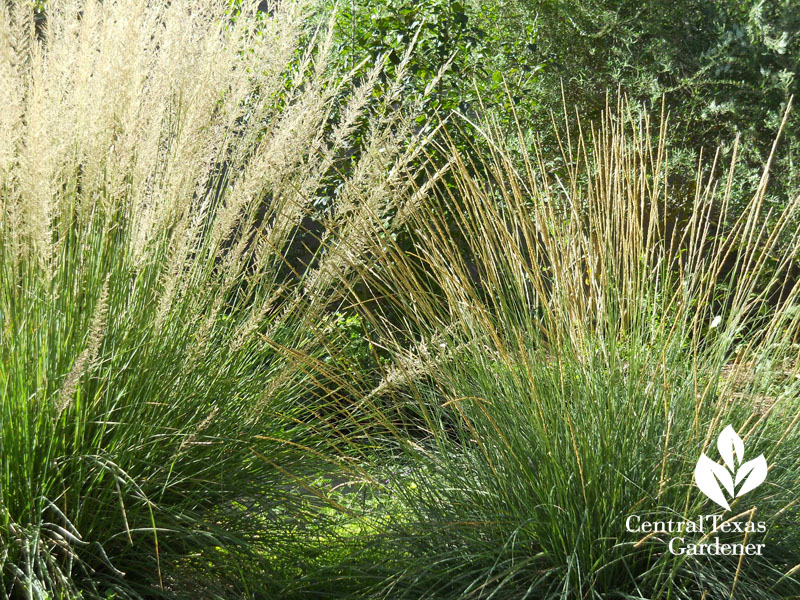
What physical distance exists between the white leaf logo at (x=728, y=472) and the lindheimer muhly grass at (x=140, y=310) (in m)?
0.85

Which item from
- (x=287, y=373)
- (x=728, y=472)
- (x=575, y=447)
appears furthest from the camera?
(x=287, y=373)

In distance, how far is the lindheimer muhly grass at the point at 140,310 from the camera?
5.57 feet

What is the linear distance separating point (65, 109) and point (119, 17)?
0.28 m

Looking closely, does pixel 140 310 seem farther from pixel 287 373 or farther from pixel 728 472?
pixel 728 472

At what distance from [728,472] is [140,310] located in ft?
4.93

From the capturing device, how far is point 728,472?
1.64m

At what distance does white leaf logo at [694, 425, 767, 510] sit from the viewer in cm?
159

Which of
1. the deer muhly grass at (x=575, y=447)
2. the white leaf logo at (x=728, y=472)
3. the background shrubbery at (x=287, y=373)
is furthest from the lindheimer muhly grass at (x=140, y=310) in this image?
the white leaf logo at (x=728, y=472)

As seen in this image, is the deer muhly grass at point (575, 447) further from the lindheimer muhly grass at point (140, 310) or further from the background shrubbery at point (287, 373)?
the lindheimer muhly grass at point (140, 310)

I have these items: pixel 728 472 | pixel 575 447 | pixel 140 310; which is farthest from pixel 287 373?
pixel 728 472

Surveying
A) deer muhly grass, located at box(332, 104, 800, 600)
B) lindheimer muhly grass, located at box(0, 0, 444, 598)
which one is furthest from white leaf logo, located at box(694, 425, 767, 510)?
lindheimer muhly grass, located at box(0, 0, 444, 598)

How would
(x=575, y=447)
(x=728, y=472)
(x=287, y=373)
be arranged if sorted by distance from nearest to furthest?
(x=575, y=447)
(x=728, y=472)
(x=287, y=373)

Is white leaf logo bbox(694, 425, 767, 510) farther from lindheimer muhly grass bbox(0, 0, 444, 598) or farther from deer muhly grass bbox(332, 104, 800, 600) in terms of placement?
lindheimer muhly grass bbox(0, 0, 444, 598)

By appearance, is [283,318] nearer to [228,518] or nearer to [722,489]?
[228,518]
